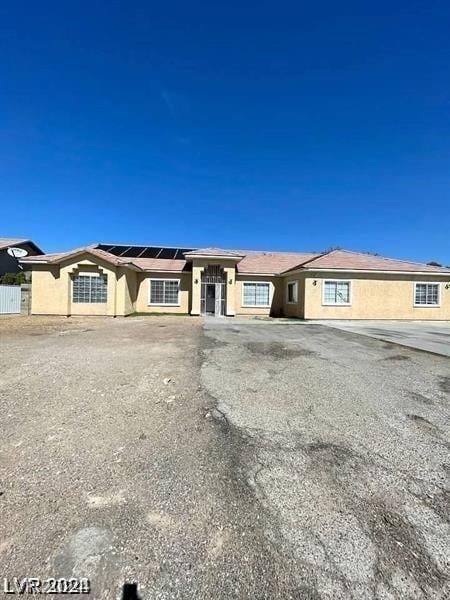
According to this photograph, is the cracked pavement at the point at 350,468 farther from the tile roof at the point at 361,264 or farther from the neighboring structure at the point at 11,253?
the neighboring structure at the point at 11,253

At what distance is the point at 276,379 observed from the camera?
572 centimetres

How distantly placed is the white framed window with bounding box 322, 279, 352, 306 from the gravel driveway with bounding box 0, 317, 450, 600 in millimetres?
13215

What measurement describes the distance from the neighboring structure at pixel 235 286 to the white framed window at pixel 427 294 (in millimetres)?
65

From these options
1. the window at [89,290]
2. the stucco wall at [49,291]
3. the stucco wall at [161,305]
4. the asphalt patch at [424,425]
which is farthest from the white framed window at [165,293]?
the asphalt patch at [424,425]

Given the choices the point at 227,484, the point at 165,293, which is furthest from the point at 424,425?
the point at 165,293

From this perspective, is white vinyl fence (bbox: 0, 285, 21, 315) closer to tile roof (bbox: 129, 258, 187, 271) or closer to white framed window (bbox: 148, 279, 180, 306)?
tile roof (bbox: 129, 258, 187, 271)

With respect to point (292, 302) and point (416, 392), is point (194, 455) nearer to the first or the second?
point (416, 392)

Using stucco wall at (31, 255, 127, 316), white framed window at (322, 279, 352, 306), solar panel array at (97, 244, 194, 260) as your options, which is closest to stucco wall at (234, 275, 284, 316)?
white framed window at (322, 279, 352, 306)

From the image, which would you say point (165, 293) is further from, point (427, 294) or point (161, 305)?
point (427, 294)

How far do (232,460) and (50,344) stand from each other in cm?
806

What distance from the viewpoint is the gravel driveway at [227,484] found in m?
1.78

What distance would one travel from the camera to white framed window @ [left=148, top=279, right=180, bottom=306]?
20.8 metres

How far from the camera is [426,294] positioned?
63.7 ft

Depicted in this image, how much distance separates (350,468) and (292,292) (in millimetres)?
18064
